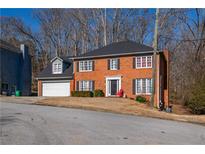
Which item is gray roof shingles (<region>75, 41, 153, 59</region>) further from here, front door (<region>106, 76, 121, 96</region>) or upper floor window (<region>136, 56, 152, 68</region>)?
front door (<region>106, 76, 121, 96</region>)

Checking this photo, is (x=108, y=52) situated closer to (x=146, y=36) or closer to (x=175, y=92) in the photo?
(x=175, y=92)

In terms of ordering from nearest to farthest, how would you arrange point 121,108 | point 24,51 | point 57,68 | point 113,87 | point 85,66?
point 121,108 < point 113,87 < point 85,66 < point 57,68 < point 24,51

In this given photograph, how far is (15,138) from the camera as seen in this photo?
32.8 ft

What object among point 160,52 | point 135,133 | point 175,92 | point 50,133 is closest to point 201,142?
point 135,133

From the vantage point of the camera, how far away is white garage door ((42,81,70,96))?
36875 millimetres

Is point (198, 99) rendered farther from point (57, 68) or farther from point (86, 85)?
point (57, 68)

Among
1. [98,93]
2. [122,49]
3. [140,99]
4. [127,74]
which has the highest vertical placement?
[122,49]

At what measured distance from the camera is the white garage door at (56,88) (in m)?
36.9

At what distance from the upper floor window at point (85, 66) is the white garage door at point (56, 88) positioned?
94.5 inches

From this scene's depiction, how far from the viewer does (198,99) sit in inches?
1133

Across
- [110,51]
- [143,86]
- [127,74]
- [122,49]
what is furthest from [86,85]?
[143,86]

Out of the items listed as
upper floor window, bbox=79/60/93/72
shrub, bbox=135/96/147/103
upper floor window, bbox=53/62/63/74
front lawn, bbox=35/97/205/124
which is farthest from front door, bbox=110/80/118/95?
upper floor window, bbox=53/62/63/74

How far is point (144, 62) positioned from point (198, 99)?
6792mm

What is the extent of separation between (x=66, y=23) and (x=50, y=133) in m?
46.4
